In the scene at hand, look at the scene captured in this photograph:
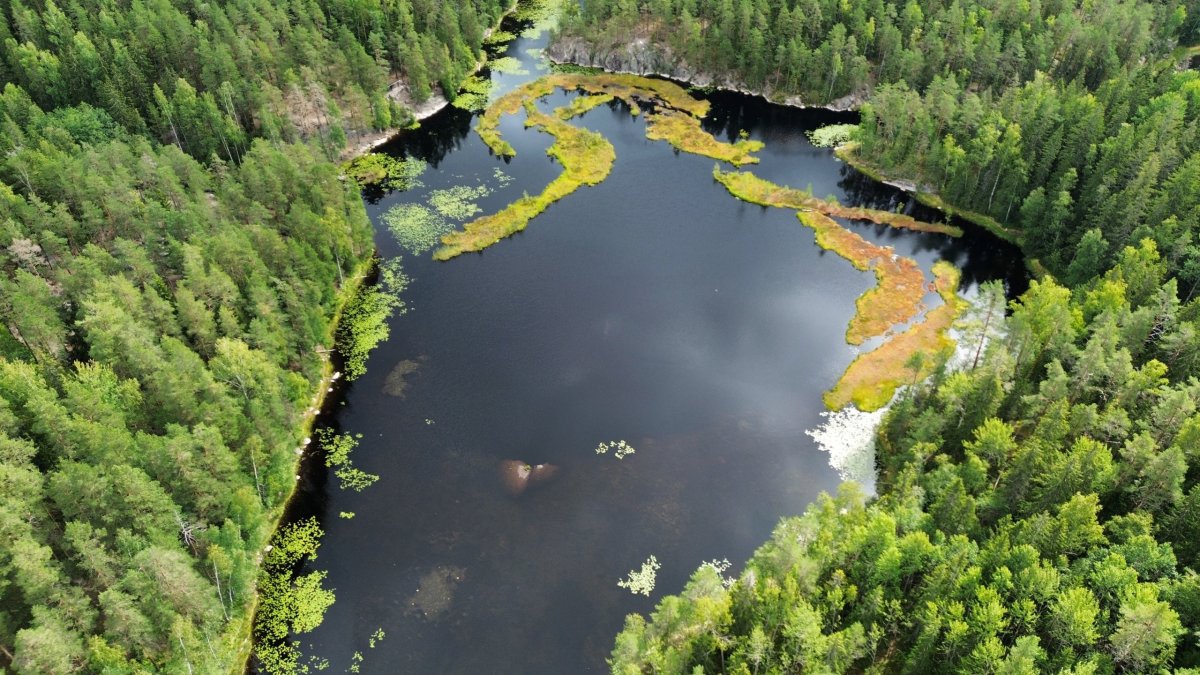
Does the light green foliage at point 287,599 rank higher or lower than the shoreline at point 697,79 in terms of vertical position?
lower

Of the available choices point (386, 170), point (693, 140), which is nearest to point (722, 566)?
point (693, 140)

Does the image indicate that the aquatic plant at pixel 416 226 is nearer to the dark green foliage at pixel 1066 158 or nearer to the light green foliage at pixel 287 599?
the light green foliage at pixel 287 599

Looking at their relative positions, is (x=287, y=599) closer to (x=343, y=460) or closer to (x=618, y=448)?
(x=343, y=460)

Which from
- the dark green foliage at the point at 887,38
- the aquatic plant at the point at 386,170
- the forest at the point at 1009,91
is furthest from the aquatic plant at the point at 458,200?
the forest at the point at 1009,91

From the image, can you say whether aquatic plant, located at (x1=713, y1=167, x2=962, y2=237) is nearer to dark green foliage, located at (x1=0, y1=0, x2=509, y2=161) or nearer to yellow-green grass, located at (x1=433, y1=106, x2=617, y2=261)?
yellow-green grass, located at (x1=433, y1=106, x2=617, y2=261)

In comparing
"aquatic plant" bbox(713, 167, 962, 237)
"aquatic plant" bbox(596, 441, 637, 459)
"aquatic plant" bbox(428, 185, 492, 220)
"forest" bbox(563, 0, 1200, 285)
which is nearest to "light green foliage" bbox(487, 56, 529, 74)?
"forest" bbox(563, 0, 1200, 285)

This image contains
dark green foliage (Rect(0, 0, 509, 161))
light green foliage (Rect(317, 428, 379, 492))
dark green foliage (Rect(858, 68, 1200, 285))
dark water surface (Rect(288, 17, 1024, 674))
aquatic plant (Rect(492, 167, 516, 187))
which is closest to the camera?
dark water surface (Rect(288, 17, 1024, 674))
